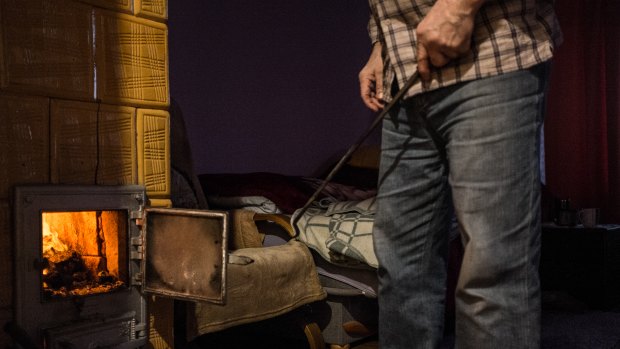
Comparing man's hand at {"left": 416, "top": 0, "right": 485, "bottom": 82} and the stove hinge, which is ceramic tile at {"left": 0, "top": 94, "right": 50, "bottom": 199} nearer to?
the stove hinge

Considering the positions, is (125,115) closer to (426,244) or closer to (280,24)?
(426,244)

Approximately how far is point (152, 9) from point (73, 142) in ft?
1.47

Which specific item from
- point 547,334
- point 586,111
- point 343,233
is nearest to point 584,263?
point 547,334

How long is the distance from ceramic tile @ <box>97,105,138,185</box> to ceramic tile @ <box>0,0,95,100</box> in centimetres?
8

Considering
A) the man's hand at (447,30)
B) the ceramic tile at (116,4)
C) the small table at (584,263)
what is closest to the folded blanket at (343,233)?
the ceramic tile at (116,4)

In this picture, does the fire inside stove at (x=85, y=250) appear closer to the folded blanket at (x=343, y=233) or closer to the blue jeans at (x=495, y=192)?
the folded blanket at (x=343, y=233)

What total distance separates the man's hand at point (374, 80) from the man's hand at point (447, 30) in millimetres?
266

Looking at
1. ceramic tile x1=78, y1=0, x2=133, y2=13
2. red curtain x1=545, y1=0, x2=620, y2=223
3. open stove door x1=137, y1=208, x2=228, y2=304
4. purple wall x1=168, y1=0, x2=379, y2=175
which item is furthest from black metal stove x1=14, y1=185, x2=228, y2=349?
red curtain x1=545, y1=0, x2=620, y2=223

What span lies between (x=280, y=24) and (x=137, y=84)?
2.42 m

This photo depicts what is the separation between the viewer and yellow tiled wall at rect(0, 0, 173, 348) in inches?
59.0

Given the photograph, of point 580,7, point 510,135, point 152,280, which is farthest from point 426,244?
point 580,7

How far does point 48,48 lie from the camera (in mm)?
1566

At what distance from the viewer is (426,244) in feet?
3.75

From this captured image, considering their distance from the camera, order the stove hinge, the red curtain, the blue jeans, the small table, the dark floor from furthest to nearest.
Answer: the red curtain
the small table
the dark floor
the stove hinge
the blue jeans
